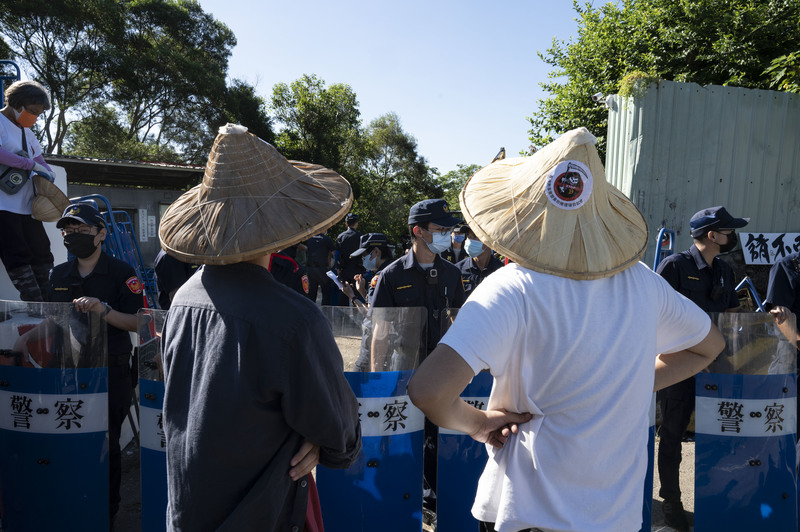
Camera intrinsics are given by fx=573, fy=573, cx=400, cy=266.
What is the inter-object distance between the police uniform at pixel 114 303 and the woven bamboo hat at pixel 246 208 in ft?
6.71

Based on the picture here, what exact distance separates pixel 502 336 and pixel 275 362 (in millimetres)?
622

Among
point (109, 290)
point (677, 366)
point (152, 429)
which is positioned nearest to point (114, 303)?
point (109, 290)

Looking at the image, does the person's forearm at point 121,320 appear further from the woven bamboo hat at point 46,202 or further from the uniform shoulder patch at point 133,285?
the woven bamboo hat at point 46,202

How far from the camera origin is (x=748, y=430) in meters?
3.32

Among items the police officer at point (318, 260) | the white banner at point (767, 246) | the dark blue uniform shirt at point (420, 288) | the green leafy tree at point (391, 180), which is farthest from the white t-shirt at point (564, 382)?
the green leafy tree at point (391, 180)

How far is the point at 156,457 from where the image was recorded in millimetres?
3107

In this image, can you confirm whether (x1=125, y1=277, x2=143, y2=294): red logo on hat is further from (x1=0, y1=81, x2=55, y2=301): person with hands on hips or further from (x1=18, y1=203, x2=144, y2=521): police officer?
(x1=0, y1=81, x2=55, y2=301): person with hands on hips

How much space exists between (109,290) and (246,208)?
93.9 inches

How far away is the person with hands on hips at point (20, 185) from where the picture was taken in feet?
14.1

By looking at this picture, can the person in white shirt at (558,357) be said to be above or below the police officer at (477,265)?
below

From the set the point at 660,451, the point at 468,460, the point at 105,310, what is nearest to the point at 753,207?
the point at 660,451

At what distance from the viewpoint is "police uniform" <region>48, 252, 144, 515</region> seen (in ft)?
11.7

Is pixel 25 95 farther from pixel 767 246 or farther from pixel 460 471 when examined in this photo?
pixel 767 246

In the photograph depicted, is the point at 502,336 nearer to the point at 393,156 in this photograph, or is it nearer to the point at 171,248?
the point at 171,248
